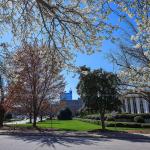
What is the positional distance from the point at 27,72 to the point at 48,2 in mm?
30549

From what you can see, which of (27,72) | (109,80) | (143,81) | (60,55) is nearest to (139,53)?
(143,81)

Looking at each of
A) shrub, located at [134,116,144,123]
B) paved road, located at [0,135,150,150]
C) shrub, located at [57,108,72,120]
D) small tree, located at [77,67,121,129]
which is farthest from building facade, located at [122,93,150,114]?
paved road, located at [0,135,150,150]

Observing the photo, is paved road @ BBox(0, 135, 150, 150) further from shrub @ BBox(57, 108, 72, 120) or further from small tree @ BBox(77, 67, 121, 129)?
shrub @ BBox(57, 108, 72, 120)

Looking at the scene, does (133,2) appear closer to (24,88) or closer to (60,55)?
(60,55)

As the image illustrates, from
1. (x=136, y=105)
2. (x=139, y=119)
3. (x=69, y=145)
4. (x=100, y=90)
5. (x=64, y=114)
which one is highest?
(x=136, y=105)

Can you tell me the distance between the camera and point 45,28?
1123cm

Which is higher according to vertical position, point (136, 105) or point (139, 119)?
point (136, 105)

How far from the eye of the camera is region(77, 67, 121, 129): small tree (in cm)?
3688

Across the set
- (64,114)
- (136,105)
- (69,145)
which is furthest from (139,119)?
(136,105)

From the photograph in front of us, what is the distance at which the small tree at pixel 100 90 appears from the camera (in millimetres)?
36875

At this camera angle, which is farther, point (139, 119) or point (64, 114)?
point (64, 114)

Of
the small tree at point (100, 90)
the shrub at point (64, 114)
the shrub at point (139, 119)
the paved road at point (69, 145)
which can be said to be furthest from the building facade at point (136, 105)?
the paved road at point (69, 145)

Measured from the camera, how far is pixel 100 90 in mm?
36938

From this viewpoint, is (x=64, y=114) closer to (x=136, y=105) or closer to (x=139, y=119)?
(x=136, y=105)
